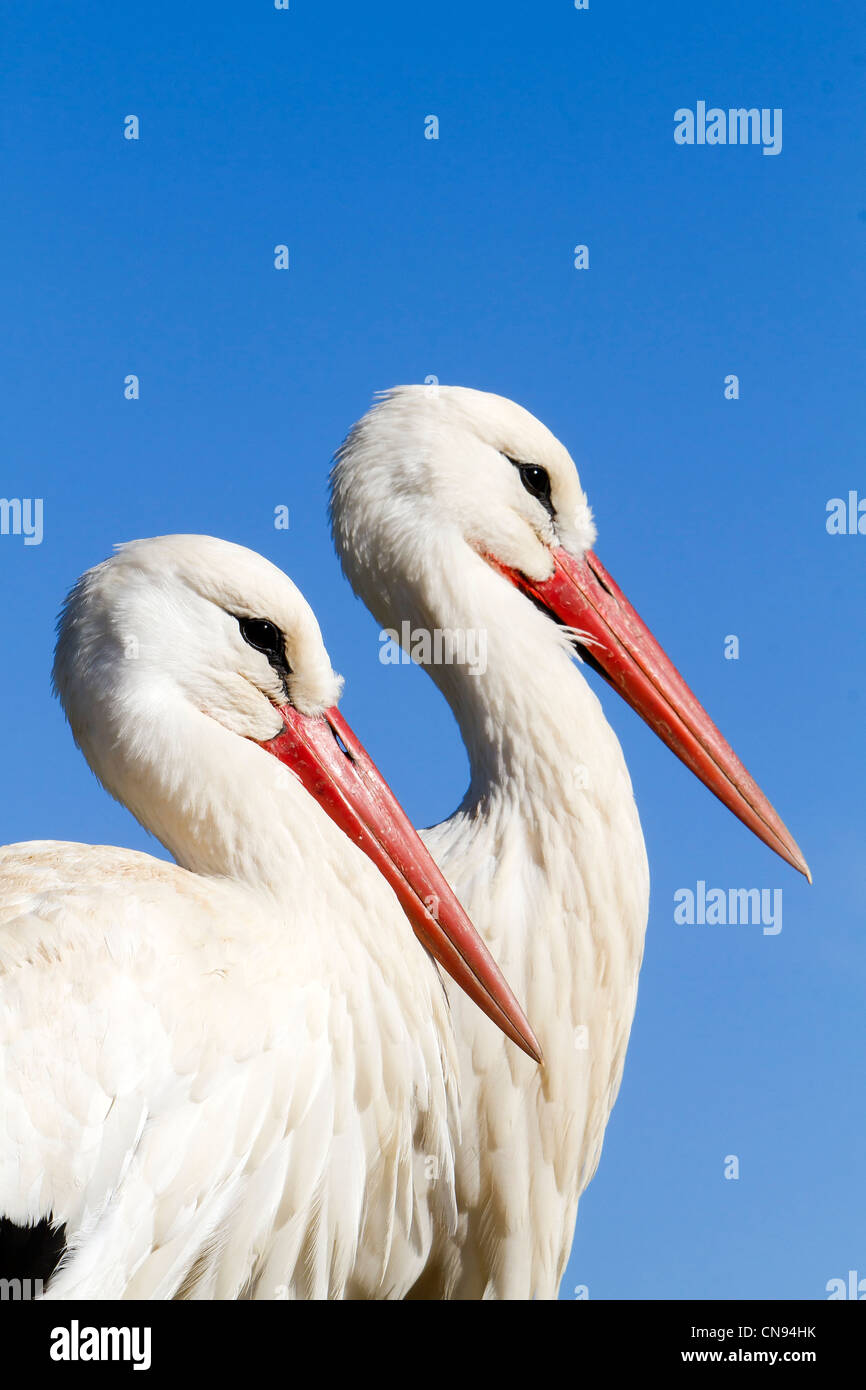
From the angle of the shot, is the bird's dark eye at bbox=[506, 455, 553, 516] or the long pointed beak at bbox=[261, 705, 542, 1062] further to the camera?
the bird's dark eye at bbox=[506, 455, 553, 516]

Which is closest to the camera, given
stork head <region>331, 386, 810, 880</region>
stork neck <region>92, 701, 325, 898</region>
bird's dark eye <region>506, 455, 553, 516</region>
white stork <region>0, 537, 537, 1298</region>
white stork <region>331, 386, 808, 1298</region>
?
white stork <region>0, 537, 537, 1298</region>

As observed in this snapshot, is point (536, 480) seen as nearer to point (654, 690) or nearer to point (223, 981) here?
point (654, 690)

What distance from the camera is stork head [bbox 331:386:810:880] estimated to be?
4.07 m

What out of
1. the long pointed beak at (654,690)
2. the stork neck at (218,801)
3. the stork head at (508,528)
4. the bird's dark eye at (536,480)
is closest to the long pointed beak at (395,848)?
the stork neck at (218,801)

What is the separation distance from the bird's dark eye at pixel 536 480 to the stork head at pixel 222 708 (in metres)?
0.95

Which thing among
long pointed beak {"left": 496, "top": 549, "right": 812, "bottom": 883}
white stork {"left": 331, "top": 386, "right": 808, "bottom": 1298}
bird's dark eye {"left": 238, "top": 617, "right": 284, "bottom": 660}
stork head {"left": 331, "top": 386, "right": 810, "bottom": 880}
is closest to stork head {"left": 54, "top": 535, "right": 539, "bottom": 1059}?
bird's dark eye {"left": 238, "top": 617, "right": 284, "bottom": 660}

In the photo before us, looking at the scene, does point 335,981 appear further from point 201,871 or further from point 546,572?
point 546,572

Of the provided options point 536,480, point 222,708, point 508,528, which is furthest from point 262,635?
point 536,480

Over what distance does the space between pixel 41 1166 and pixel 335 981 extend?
0.66m

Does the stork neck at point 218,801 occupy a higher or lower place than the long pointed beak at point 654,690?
lower

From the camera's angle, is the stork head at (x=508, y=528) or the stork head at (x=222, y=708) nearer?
the stork head at (x=222, y=708)

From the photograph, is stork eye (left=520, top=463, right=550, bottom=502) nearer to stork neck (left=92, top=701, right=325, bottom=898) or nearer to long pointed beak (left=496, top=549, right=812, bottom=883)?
long pointed beak (left=496, top=549, right=812, bottom=883)

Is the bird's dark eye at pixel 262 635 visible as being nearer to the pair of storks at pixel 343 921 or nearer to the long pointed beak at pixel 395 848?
the pair of storks at pixel 343 921

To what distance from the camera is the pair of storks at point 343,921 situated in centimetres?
283
